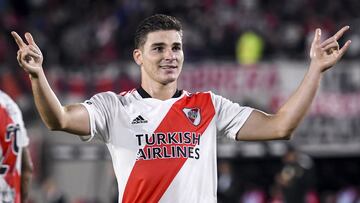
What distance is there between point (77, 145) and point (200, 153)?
12.5 metres

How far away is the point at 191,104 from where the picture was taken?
5.17m

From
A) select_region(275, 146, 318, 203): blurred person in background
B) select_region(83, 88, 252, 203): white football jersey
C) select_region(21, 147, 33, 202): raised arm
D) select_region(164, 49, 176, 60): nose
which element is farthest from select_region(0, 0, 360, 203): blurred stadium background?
select_region(164, 49, 176, 60): nose

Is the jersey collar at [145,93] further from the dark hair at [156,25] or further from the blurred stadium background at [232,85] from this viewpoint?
the blurred stadium background at [232,85]

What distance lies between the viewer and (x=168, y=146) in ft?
16.4

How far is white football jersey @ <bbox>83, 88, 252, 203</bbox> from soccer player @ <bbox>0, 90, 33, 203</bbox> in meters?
1.36

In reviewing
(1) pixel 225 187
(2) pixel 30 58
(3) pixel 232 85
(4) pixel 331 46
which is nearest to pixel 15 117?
(2) pixel 30 58

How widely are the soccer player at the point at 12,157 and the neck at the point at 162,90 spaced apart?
1.47m

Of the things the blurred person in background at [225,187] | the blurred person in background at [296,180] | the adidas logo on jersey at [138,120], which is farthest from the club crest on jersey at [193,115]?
the blurred person in background at [225,187]

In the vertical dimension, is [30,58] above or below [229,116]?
above

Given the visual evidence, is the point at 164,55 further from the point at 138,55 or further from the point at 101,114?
the point at 101,114

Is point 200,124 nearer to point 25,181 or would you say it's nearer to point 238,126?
point 238,126

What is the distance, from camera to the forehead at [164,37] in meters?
5.09

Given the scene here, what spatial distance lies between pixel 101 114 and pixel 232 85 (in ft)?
39.0

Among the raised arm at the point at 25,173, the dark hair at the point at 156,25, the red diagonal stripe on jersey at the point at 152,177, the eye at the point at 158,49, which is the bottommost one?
the raised arm at the point at 25,173
